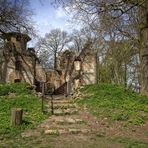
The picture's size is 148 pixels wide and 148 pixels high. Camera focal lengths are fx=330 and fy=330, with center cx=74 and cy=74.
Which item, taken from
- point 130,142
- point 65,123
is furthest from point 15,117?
point 130,142

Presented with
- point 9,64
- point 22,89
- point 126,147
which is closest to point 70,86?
point 9,64

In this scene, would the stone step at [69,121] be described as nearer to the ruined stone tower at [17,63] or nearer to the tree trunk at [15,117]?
the tree trunk at [15,117]

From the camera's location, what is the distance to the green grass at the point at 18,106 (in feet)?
37.2

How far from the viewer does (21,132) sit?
11.0 meters

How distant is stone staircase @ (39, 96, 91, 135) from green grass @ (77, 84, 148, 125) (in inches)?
41.5

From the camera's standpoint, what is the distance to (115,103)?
642 inches

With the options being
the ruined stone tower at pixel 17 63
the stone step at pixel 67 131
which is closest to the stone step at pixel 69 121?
the stone step at pixel 67 131

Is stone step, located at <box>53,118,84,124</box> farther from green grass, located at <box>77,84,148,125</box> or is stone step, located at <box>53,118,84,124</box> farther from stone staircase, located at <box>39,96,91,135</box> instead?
green grass, located at <box>77,84,148,125</box>

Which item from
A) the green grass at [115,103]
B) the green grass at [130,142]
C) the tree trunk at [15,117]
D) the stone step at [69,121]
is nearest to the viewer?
the green grass at [130,142]

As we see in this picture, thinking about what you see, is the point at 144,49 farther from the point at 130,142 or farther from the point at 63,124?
the point at 130,142

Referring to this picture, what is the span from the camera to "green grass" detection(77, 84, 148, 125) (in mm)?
13784

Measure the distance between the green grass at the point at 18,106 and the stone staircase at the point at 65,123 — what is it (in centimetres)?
51

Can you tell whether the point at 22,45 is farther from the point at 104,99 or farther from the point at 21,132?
the point at 21,132

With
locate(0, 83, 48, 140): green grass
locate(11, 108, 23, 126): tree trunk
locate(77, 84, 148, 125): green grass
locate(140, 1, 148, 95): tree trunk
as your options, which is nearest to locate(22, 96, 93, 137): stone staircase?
locate(0, 83, 48, 140): green grass
